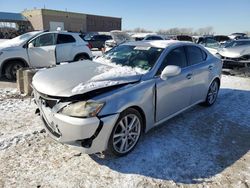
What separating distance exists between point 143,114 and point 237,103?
3.65m

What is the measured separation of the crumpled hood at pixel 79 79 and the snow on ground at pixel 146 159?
1008mm

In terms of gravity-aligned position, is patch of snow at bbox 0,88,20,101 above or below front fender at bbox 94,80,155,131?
below

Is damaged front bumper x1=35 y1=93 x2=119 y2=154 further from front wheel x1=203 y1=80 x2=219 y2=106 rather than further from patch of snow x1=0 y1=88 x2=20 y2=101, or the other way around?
patch of snow x1=0 y1=88 x2=20 y2=101

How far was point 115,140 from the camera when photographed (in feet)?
11.3

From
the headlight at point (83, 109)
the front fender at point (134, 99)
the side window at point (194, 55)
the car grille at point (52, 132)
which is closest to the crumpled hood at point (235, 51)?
the side window at point (194, 55)

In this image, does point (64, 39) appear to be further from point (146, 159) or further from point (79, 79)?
point (146, 159)

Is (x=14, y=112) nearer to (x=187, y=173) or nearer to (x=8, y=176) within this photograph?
(x=8, y=176)

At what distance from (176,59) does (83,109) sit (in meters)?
2.27

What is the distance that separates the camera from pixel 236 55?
10.4 metres

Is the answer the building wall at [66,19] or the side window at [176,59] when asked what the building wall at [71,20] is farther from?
the side window at [176,59]

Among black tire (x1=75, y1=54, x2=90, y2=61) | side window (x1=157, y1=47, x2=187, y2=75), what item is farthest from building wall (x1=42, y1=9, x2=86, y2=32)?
side window (x1=157, y1=47, x2=187, y2=75)

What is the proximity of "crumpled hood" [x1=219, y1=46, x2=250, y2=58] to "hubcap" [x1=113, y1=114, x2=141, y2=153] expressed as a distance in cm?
836

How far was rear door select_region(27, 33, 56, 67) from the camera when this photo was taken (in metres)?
8.27

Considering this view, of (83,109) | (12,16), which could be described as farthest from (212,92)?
(12,16)
